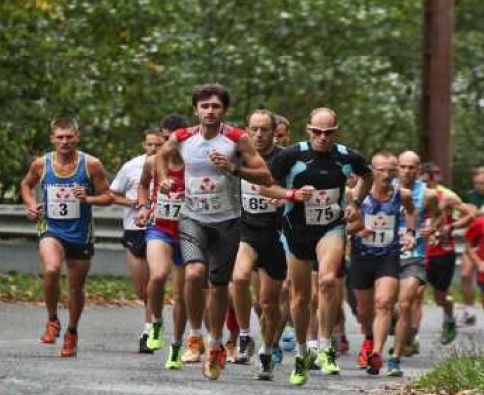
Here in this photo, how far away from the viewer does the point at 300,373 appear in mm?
14086

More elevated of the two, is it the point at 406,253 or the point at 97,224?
the point at 97,224

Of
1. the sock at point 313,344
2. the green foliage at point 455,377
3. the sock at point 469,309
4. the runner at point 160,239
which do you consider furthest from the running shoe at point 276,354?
the sock at point 469,309

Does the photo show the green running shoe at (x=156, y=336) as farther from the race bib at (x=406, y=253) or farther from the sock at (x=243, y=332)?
the race bib at (x=406, y=253)

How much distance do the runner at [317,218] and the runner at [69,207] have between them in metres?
1.73

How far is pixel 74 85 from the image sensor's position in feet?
91.1

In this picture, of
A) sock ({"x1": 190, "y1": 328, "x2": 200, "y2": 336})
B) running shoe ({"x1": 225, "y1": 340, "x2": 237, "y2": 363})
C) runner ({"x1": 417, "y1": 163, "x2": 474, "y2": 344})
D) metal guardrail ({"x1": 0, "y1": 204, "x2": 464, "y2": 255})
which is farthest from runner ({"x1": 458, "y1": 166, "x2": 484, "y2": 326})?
sock ({"x1": 190, "y1": 328, "x2": 200, "y2": 336})

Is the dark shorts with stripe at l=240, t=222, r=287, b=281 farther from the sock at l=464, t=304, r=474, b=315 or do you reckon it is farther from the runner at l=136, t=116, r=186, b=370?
the sock at l=464, t=304, r=474, b=315

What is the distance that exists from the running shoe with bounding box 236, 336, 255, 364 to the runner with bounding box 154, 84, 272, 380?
1.79m

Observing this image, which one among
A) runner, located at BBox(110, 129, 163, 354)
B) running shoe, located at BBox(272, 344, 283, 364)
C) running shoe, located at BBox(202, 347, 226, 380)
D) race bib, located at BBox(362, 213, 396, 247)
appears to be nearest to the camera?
running shoe, located at BBox(202, 347, 226, 380)

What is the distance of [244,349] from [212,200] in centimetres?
239

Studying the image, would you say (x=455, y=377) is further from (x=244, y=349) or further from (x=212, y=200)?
(x=244, y=349)

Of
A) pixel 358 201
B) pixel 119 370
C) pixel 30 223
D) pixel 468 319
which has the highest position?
pixel 30 223

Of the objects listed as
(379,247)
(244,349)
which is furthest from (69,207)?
(379,247)

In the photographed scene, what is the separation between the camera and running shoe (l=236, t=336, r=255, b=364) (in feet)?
52.2
